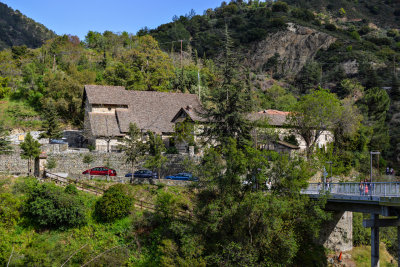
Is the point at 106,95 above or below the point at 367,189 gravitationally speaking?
above

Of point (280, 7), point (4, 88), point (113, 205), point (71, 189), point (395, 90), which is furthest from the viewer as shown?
point (280, 7)

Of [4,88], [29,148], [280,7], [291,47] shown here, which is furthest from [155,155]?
[280,7]

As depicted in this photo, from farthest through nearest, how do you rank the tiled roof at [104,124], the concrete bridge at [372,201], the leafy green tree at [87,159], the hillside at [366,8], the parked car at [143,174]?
1. the hillside at [366,8]
2. the tiled roof at [104,124]
3. the leafy green tree at [87,159]
4. the parked car at [143,174]
5. the concrete bridge at [372,201]

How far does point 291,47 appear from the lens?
4454 inches

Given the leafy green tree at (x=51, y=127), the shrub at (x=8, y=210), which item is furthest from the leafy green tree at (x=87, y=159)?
the leafy green tree at (x=51, y=127)

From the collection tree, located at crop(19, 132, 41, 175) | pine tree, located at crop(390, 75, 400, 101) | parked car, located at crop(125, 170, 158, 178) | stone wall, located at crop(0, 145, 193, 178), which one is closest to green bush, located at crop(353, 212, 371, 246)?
stone wall, located at crop(0, 145, 193, 178)

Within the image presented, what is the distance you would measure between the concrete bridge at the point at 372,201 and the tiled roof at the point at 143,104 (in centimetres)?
2019

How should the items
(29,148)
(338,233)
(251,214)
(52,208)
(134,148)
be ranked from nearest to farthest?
1. (251,214)
2. (52,208)
3. (29,148)
4. (134,148)
5. (338,233)

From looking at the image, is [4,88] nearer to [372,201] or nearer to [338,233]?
[338,233]

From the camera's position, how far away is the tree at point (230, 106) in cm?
3406

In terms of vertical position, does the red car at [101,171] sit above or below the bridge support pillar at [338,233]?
above

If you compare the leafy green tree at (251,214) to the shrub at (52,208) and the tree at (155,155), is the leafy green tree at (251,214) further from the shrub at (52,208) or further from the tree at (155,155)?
the shrub at (52,208)

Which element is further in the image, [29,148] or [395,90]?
[395,90]

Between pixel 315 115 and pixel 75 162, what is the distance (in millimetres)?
25290
